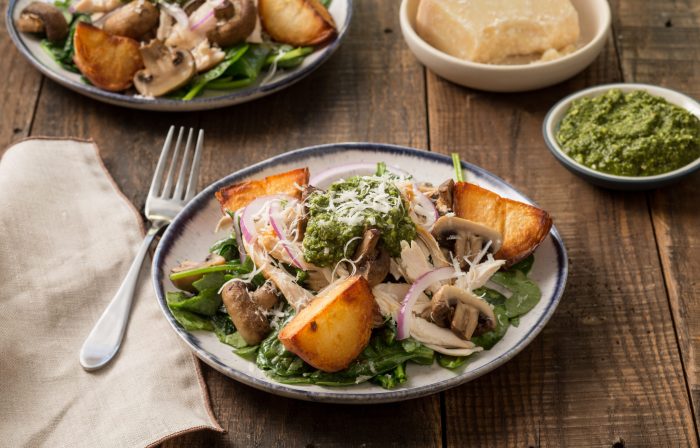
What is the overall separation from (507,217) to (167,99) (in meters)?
1.76

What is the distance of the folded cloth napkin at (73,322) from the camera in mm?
2719

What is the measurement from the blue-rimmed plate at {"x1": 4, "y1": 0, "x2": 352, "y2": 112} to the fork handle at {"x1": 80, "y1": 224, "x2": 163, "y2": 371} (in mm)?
985

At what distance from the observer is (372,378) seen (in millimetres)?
2652

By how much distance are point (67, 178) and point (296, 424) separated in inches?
65.1

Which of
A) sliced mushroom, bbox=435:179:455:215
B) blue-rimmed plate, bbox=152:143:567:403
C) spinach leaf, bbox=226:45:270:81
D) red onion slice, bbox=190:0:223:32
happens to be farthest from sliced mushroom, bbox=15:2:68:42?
sliced mushroom, bbox=435:179:455:215

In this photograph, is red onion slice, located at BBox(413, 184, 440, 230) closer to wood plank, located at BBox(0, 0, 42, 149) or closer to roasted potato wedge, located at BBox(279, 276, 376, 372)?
roasted potato wedge, located at BBox(279, 276, 376, 372)

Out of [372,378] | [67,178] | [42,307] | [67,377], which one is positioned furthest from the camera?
[67,178]

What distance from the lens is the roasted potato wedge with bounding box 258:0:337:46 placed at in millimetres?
4219

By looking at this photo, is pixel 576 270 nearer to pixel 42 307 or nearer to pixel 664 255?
pixel 664 255

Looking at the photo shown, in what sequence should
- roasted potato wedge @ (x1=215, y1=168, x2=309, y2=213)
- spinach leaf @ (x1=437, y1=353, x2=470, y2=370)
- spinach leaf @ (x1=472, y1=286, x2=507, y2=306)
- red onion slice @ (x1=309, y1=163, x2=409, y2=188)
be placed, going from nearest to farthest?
1. spinach leaf @ (x1=437, y1=353, x2=470, y2=370)
2. spinach leaf @ (x1=472, y1=286, x2=507, y2=306)
3. roasted potato wedge @ (x1=215, y1=168, x2=309, y2=213)
4. red onion slice @ (x1=309, y1=163, x2=409, y2=188)

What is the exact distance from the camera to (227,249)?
309 centimetres

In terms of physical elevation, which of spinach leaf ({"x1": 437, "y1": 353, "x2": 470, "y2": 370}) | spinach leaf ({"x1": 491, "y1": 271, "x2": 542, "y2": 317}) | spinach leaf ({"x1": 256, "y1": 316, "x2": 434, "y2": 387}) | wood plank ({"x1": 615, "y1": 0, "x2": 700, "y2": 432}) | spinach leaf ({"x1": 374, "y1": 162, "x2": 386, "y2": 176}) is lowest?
wood plank ({"x1": 615, "y1": 0, "x2": 700, "y2": 432})

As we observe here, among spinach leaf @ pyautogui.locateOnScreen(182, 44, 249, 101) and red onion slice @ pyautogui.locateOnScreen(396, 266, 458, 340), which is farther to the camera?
spinach leaf @ pyautogui.locateOnScreen(182, 44, 249, 101)

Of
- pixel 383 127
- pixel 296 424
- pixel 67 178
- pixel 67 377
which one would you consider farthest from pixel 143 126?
pixel 296 424
